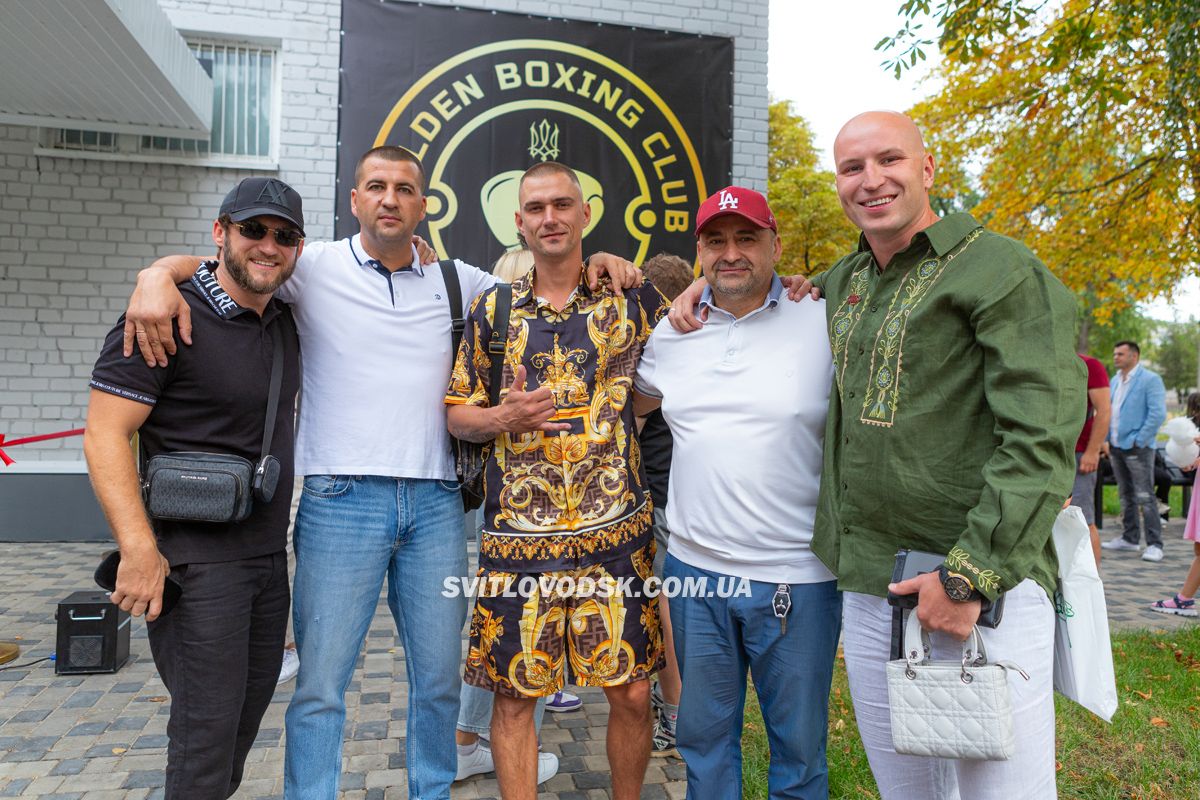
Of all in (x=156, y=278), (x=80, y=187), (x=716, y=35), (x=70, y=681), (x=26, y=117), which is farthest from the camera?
(x=716, y=35)

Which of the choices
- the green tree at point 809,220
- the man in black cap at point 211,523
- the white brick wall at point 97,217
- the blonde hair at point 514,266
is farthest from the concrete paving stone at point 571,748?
the green tree at point 809,220

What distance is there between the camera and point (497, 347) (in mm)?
2588

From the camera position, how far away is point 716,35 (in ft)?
23.6

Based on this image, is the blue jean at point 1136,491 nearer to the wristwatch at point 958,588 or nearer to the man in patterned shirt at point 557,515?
the man in patterned shirt at point 557,515

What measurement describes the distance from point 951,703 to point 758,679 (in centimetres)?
78

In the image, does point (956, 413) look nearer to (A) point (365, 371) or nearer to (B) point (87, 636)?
(A) point (365, 371)

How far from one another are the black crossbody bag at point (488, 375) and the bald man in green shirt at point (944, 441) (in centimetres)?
105

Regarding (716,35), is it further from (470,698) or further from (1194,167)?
(470,698)

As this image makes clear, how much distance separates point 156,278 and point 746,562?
184 cm

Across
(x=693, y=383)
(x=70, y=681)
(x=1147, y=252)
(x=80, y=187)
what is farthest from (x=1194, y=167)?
(x=80, y=187)

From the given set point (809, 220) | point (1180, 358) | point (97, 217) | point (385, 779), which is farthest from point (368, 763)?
point (1180, 358)

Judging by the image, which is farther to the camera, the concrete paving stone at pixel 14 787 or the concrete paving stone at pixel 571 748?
the concrete paving stone at pixel 571 748

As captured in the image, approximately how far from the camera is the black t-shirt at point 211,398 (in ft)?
7.04

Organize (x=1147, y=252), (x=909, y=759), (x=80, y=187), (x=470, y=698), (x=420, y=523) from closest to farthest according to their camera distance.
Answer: (x=909, y=759)
(x=420, y=523)
(x=470, y=698)
(x=80, y=187)
(x=1147, y=252)
